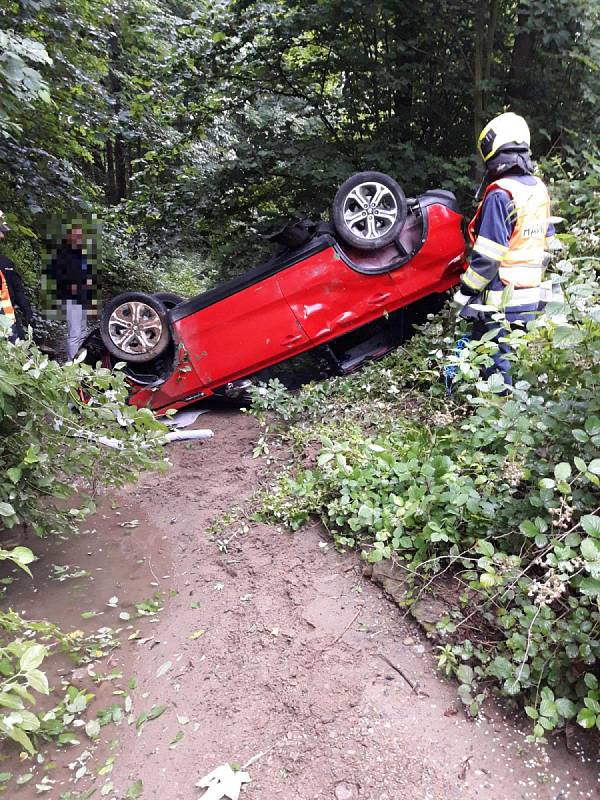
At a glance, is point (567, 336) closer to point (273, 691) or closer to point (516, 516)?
point (516, 516)

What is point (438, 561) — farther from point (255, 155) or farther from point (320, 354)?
point (255, 155)

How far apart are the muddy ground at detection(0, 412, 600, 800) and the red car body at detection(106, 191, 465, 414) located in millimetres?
2140

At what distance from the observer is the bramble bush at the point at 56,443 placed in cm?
250

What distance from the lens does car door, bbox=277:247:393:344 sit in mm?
4852

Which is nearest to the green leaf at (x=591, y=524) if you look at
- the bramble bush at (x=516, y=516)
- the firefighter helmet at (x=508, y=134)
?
the bramble bush at (x=516, y=516)

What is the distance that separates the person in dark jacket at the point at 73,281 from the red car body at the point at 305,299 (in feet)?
2.98

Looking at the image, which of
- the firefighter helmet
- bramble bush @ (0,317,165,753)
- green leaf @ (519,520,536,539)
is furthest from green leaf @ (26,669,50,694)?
the firefighter helmet

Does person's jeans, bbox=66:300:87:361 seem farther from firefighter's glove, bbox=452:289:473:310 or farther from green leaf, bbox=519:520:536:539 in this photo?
green leaf, bbox=519:520:536:539

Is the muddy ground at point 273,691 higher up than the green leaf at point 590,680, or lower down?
lower down

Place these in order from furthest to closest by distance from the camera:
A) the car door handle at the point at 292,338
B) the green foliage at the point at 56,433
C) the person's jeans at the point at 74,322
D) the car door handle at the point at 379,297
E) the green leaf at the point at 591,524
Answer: the person's jeans at the point at 74,322 < the car door handle at the point at 292,338 < the car door handle at the point at 379,297 < the green foliage at the point at 56,433 < the green leaf at the point at 591,524

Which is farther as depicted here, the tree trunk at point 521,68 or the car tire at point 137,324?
the tree trunk at point 521,68

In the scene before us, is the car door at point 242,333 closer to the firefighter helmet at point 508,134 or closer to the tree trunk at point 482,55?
the firefighter helmet at point 508,134

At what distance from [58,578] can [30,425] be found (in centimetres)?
111

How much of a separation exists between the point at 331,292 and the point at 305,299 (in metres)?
0.25
